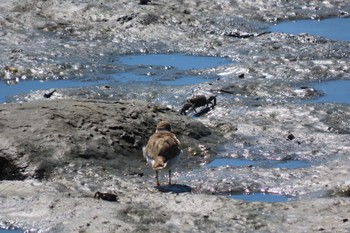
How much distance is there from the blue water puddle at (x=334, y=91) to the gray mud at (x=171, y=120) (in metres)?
0.20

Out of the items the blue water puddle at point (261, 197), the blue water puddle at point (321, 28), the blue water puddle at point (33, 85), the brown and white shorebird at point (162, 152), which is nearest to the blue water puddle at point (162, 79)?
the blue water puddle at point (33, 85)

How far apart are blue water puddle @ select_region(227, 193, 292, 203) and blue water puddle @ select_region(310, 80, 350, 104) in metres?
3.88

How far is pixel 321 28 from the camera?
18.1m

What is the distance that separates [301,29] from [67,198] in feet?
32.8

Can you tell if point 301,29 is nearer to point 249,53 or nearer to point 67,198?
point 249,53

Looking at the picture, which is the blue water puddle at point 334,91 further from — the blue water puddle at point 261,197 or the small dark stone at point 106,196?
the small dark stone at point 106,196

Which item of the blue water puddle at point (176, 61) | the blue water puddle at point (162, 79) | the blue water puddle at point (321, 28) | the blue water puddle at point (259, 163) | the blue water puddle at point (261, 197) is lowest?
the blue water puddle at point (321, 28)

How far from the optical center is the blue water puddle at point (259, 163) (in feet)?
35.4

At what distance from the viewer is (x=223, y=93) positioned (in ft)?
45.4

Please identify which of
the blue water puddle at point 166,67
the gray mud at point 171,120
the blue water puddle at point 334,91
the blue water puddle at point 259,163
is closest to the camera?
the gray mud at point 171,120

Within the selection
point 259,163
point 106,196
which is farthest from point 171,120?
point 106,196

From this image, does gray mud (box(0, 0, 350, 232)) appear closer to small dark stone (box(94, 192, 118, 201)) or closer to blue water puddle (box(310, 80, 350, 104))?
→ small dark stone (box(94, 192, 118, 201))

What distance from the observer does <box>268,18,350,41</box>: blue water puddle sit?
57.4 ft

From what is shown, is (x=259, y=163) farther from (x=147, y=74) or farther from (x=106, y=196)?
(x=147, y=74)
